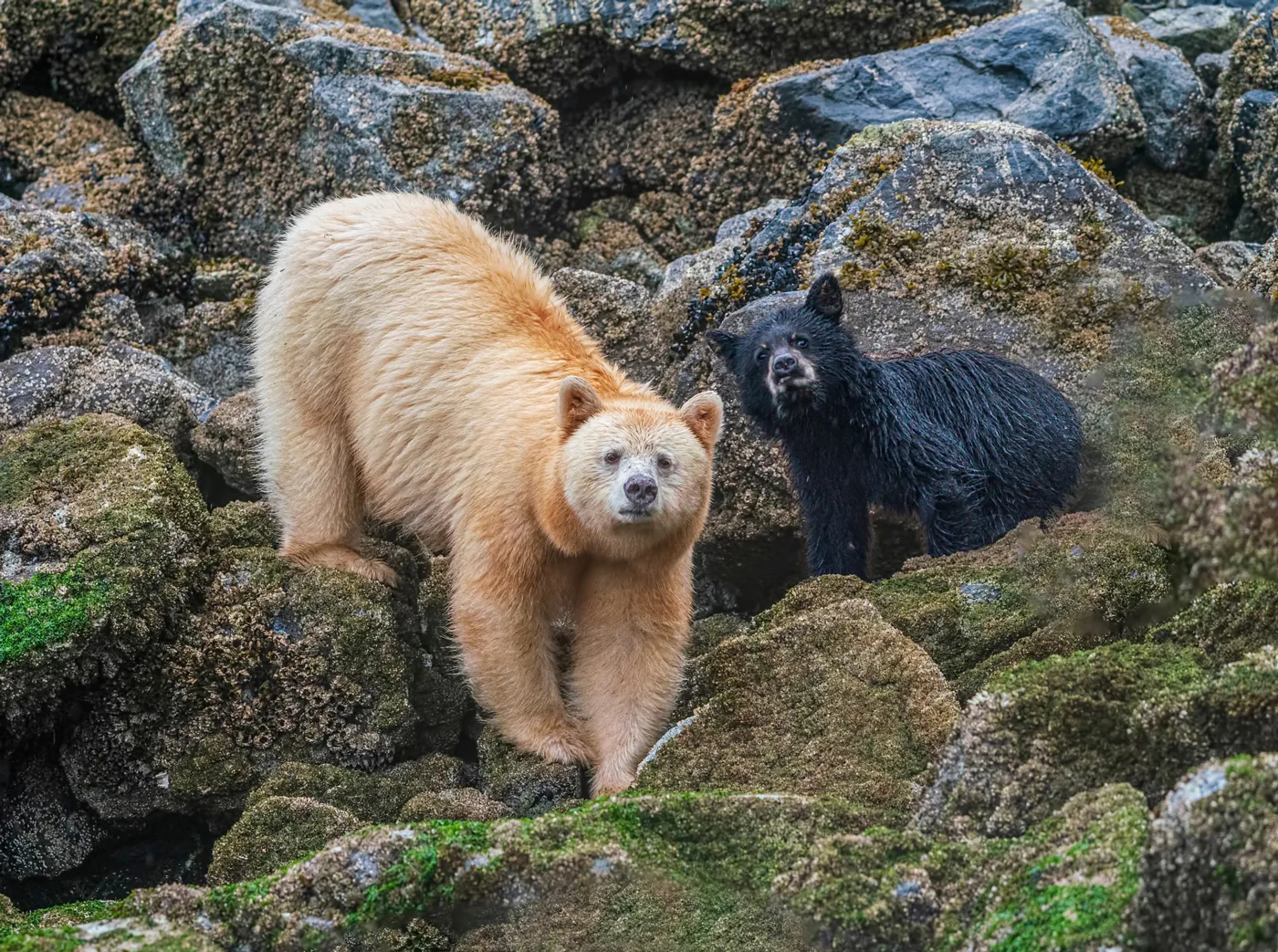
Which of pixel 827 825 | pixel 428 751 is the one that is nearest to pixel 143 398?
pixel 428 751

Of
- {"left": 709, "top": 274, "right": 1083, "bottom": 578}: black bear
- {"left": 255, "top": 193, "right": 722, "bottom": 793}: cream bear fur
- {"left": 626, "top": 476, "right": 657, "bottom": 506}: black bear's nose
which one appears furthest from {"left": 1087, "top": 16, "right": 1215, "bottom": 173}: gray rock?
{"left": 626, "top": 476, "right": 657, "bottom": 506}: black bear's nose

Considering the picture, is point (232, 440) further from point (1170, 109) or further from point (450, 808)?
point (1170, 109)

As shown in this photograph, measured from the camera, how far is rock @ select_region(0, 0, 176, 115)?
1348 centimetres

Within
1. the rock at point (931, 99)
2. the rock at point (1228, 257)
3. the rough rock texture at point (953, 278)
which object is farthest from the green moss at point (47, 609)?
the rock at point (1228, 257)

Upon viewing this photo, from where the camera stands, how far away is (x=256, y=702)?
25.9 ft

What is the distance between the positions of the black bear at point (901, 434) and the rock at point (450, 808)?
285cm

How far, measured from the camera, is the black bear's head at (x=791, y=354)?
8906 mm

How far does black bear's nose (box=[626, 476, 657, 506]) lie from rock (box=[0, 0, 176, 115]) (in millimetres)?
8542

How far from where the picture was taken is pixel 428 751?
827 centimetres

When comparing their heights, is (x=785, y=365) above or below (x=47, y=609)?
above

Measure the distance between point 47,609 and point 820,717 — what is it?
3752 millimetres

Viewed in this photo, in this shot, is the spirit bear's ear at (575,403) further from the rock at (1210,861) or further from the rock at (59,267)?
the rock at (59,267)

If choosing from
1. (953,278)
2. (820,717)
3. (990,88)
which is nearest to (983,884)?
(820,717)

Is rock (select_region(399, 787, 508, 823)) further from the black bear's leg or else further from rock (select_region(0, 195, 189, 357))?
rock (select_region(0, 195, 189, 357))
